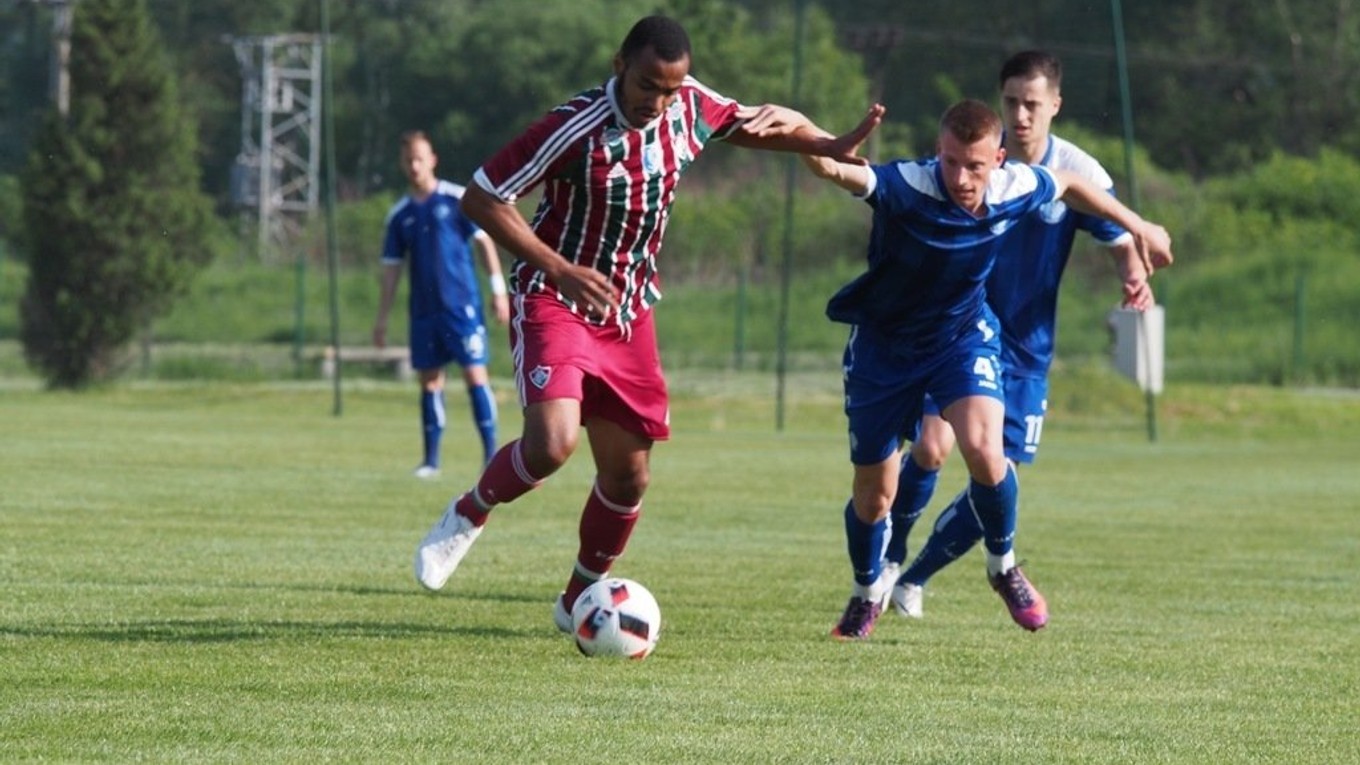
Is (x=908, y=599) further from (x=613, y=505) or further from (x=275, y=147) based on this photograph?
(x=275, y=147)

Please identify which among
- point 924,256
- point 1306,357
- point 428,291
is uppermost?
point 924,256

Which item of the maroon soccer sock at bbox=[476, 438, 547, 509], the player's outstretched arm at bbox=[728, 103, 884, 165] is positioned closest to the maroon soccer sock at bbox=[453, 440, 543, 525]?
the maroon soccer sock at bbox=[476, 438, 547, 509]

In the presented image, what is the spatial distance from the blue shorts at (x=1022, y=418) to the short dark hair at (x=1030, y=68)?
3.63ft

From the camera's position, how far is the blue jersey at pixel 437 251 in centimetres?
1486

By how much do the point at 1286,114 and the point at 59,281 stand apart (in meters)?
29.7

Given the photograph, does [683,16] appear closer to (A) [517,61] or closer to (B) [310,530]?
(A) [517,61]

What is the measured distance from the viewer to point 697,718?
554 centimetres

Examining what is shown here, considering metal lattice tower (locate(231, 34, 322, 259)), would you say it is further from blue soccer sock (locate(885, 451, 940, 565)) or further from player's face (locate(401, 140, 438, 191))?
blue soccer sock (locate(885, 451, 940, 565))

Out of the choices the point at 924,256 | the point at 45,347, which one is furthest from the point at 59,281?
the point at 924,256

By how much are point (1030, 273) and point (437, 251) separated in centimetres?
729

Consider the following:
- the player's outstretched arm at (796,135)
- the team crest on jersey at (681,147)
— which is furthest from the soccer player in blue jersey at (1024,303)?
the team crest on jersey at (681,147)

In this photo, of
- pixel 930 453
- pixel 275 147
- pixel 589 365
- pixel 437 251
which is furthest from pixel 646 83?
pixel 275 147

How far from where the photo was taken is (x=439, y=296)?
583 inches

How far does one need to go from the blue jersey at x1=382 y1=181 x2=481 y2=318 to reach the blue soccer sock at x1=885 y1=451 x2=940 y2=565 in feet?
22.3
